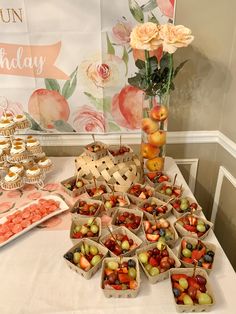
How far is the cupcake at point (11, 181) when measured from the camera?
1160mm

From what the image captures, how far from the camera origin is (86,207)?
1073mm

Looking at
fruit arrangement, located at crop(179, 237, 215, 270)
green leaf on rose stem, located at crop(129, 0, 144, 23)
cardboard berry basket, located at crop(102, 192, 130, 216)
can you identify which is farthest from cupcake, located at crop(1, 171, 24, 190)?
green leaf on rose stem, located at crop(129, 0, 144, 23)

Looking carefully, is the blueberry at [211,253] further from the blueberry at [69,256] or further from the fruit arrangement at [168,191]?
the blueberry at [69,256]

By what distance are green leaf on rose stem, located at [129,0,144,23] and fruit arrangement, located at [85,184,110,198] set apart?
0.75 meters

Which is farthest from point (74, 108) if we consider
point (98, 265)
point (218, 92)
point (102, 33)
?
point (98, 265)

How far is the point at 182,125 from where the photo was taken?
1.55m

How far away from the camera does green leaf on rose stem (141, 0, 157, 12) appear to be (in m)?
1.28

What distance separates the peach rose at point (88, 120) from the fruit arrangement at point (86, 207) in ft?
1.72

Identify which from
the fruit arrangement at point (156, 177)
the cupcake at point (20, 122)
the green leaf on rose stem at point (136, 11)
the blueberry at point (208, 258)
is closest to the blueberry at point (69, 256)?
the blueberry at point (208, 258)

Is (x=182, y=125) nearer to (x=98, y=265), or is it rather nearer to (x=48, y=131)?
(x=48, y=131)

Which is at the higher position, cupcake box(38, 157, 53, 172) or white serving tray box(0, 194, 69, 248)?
cupcake box(38, 157, 53, 172)

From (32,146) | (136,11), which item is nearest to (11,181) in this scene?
(32,146)

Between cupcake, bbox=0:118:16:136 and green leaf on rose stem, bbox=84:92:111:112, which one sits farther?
green leaf on rose stem, bbox=84:92:111:112

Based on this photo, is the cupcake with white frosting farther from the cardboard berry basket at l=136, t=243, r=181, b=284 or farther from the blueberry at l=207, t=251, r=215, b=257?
the blueberry at l=207, t=251, r=215, b=257
